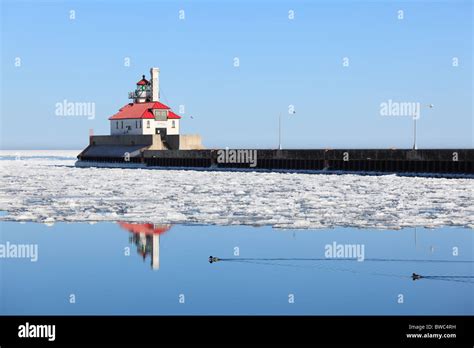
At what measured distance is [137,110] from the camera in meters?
82.1

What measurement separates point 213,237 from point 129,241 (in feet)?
6.07

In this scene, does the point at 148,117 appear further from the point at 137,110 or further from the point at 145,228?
the point at 145,228

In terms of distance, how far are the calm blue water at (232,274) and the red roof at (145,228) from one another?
0.30ft

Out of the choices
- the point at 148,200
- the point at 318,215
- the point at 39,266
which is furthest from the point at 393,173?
the point at 39,266

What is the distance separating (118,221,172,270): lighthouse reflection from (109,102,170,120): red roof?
6133 centimetres

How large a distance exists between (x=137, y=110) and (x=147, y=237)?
66846mm

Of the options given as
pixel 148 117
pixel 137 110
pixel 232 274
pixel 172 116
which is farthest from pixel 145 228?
pixel 137 110

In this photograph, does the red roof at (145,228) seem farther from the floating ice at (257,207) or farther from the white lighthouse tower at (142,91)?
the white lighthouse tower at (142,91)

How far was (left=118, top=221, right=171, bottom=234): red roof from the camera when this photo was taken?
17.5 metres

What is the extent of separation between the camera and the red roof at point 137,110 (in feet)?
262

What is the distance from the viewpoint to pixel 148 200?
27.0 m

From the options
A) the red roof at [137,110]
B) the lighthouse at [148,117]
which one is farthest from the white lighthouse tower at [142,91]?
the red roof at [137,110]

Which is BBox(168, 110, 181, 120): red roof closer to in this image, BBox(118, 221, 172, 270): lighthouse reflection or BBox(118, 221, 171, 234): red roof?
BBox(118, 221, 172, 270): lighthouse reflection
